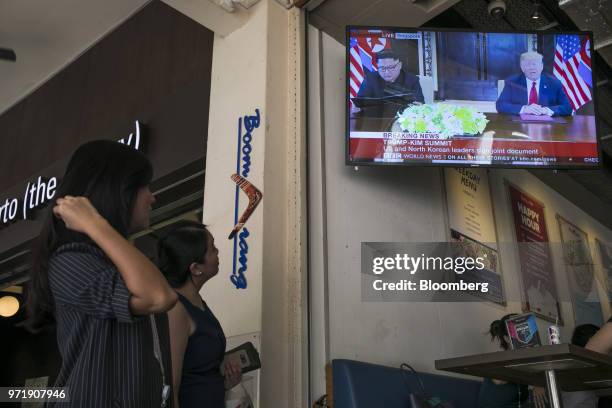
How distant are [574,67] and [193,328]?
8.91ft

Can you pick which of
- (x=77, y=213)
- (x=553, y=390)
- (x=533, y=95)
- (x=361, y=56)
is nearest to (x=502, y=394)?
(x=553, y=390)

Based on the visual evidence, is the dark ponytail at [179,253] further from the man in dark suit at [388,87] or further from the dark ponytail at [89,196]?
the man in dark suit at [388,87]

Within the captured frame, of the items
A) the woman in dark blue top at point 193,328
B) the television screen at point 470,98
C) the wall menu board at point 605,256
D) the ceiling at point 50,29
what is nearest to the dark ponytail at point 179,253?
the woman in dark blue top at point 193,328

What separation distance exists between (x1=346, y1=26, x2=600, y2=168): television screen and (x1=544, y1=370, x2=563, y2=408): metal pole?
138 centimetres

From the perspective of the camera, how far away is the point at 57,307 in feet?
4.75

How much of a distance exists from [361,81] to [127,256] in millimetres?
2309

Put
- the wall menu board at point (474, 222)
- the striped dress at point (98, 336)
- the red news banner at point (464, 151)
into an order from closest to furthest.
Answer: the striped dress at point (98, 336) < the red news banner at point (464, 151) < the wall menu board at point (474, 222)

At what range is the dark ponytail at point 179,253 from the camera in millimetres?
2230

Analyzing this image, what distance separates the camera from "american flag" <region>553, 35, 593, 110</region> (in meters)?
3.46

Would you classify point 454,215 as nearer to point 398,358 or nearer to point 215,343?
point 398,358

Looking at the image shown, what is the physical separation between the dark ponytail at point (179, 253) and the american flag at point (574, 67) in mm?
2329

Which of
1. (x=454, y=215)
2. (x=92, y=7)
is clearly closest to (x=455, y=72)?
(x=454, y=215)

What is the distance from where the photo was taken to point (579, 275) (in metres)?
6.44

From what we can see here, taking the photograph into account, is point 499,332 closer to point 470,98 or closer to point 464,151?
point 464,151
